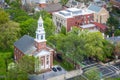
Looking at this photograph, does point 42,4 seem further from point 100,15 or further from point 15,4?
point 100,15

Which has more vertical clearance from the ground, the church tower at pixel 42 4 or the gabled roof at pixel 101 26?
the church tower at pixel 42 4

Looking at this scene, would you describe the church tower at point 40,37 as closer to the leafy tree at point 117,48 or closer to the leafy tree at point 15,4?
the leafy tree at point 117,48

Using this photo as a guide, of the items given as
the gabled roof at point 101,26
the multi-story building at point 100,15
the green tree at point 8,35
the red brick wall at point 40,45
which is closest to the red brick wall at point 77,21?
the gabled roof at point 101,26

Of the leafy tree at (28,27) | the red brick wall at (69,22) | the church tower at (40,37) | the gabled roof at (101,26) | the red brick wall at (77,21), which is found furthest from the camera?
the red brick wall at (77,21)

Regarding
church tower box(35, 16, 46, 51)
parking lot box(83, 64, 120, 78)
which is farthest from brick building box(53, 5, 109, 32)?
church tower box(35, 16, 46, 51)

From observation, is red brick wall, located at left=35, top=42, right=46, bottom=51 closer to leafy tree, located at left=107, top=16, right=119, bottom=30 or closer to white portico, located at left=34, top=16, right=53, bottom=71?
white portico, located at left=34, top=16, right=53, bottom=71

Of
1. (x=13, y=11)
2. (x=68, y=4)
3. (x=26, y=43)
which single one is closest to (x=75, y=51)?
(x=26, y=43)
